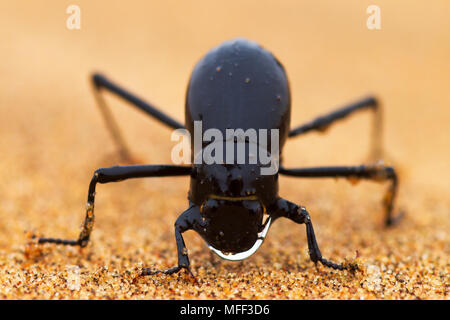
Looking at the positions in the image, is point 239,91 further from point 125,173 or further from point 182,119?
point 182,119

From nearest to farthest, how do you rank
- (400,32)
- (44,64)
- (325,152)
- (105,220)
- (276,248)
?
(276,248)
(105,220)
(325,152)
(44,64)
(400,32)

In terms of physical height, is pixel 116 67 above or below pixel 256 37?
below

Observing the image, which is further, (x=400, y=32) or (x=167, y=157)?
(x=400, y=32)

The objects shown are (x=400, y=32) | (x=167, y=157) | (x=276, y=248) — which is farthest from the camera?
(x=400, y=32)

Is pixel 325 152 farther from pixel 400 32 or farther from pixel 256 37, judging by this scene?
pixel 400 32

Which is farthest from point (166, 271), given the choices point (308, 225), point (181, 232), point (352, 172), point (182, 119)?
point (182, 119)

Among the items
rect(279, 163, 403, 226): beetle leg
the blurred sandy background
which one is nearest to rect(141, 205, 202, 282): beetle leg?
the blurred sandy background
